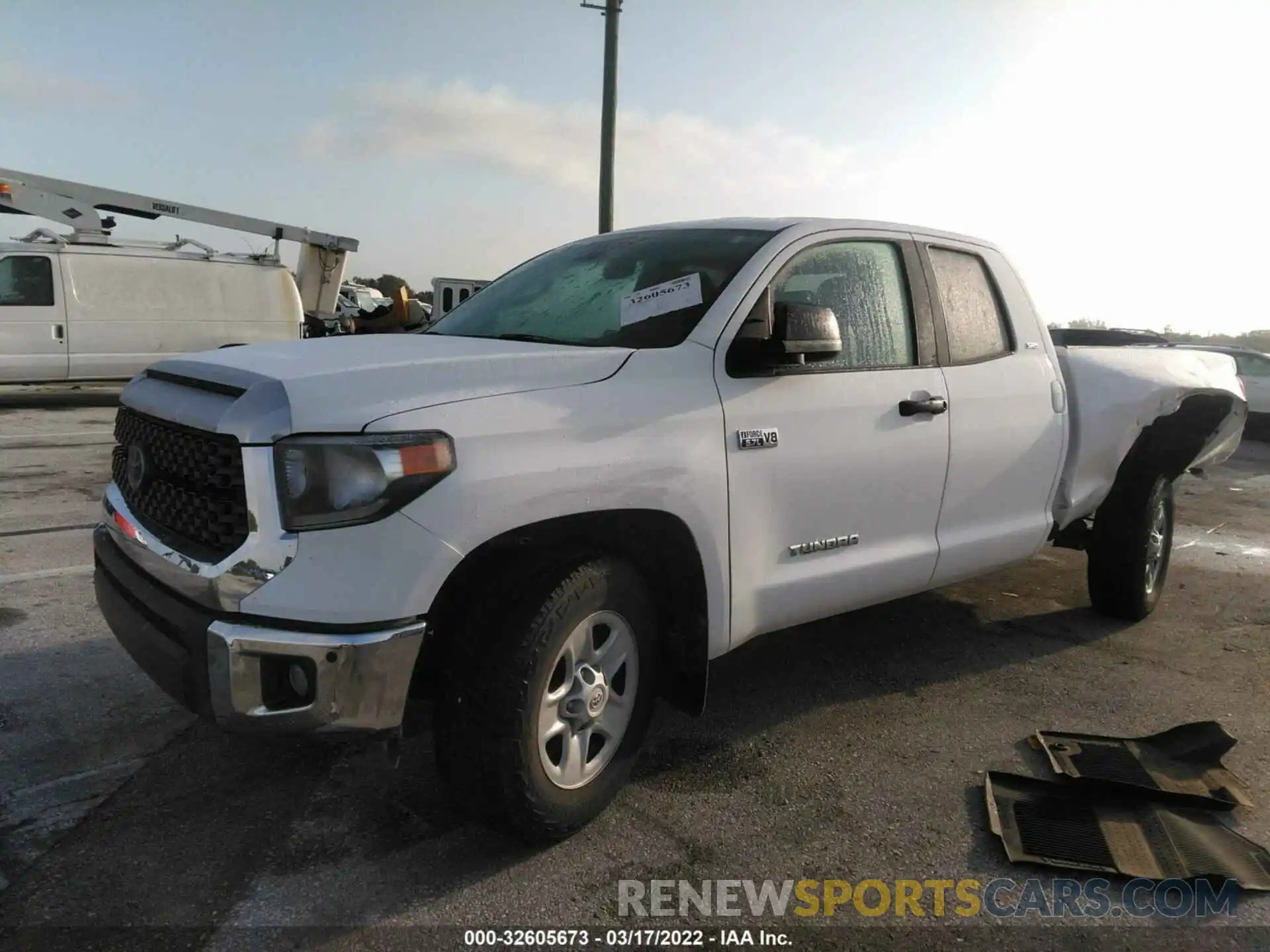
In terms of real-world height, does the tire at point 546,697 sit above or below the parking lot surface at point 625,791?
above

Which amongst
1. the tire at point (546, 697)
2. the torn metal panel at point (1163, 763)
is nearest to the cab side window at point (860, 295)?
the tire at point (546, 697)

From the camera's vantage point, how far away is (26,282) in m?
12.9

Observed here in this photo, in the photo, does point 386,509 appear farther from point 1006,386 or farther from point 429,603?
point 1006,386

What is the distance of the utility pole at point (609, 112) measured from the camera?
12.7 m

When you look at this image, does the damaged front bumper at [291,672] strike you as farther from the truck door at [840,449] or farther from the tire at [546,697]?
the truck door at [840,449]

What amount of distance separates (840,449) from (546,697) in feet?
4.47

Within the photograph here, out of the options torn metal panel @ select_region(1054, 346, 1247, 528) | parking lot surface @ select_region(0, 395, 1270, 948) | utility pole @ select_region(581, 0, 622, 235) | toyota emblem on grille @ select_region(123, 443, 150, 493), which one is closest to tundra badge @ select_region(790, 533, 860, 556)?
parking lot surface @ select_region(0, 395, 1270, 948)

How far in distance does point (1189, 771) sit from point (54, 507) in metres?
6.99

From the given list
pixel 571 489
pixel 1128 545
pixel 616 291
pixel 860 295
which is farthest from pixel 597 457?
pixel 1128 545

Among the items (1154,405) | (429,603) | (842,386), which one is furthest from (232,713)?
(1154,405)

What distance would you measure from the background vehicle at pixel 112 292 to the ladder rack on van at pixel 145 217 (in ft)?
0.06

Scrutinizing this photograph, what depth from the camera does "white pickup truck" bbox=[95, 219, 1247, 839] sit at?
2.29 m

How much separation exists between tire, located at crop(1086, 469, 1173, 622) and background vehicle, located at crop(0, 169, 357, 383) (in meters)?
12.6

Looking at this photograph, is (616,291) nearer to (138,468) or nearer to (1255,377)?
(138,468)
